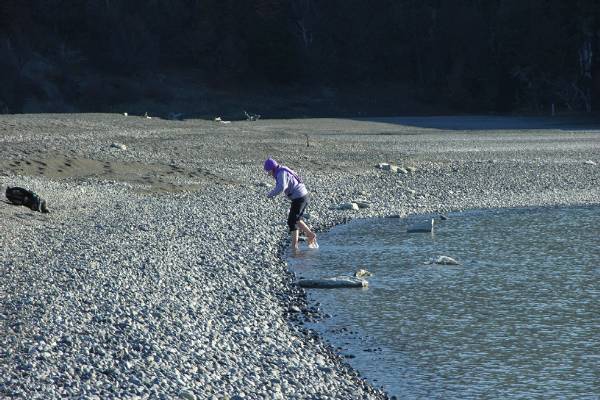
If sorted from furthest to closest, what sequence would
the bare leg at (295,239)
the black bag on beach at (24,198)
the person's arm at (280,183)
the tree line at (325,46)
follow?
the tree line at (325,46)
the black bag on beach at (24,198)
the bare leg at (295,239)
the person's arm at (280,183)

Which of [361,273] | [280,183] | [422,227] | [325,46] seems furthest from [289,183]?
[325,46]

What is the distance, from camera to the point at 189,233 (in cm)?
1755

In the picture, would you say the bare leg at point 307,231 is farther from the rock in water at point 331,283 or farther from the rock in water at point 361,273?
the rock in water at point 331,283

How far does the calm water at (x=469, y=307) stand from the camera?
33.2 ft

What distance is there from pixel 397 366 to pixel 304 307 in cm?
247

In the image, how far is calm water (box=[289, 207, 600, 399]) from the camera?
1012 cm

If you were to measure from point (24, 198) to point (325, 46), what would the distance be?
196 feet

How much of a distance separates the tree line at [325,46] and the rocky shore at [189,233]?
26625mm

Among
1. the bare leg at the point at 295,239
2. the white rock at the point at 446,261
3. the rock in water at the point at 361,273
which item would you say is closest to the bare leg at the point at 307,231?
the bare leg at the point at 295,239

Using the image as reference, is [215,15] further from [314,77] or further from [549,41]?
[549,41]

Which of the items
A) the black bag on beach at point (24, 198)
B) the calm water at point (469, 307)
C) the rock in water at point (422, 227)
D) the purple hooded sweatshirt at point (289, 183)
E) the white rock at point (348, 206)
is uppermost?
the purple hooded sweatshirt at point (289, 183)

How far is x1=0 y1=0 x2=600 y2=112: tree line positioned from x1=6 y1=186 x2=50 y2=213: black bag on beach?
146 feet

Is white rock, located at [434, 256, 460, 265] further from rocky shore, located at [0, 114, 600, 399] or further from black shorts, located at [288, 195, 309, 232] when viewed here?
rocky shore, located at [0, 114, 600, 399]

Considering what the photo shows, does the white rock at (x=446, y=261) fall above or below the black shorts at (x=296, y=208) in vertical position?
below
